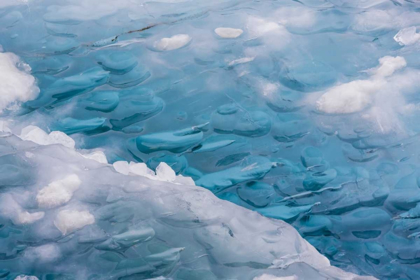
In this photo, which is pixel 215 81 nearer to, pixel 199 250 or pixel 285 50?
pixel 285 50

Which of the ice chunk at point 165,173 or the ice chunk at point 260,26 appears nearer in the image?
the ice chunk at point 165,173

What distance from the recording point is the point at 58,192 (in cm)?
87

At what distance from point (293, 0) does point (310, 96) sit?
42 centimetres

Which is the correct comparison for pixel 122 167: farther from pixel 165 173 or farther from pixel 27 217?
pixel 27 217

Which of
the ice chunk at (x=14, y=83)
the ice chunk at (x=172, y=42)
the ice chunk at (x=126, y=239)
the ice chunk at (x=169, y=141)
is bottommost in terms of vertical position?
the ice chunk at (x=126, y=239)

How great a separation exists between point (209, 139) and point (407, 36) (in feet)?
2.29

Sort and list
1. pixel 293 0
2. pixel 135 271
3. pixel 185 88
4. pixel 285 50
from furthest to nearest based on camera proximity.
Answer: pixel 293 0 → pixel 285 50 → pixel 185 88 → pixel 135 271

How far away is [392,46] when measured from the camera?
1337mm

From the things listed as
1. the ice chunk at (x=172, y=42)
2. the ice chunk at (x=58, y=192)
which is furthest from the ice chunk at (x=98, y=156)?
the ice chunk at (x=172, y=42)

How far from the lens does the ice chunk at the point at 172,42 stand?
1.28 metres

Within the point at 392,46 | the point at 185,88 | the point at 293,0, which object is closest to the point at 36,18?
the point at 185,88

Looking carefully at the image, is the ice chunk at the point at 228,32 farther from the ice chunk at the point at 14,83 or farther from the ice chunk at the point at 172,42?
the ice chunk at the point at 14,83

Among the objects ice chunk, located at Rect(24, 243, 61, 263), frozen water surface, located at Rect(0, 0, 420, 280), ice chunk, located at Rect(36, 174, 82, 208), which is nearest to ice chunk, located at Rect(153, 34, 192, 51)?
frozen water surface, located at Rect(0, 0, 420, 280)

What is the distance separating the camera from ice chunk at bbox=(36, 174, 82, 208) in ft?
2.80
